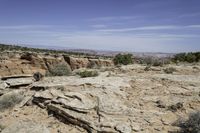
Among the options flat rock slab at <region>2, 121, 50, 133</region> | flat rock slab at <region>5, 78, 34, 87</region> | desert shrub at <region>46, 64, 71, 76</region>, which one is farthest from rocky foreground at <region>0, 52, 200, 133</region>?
desert shrub at <region>46, 64, 71, 76</region>

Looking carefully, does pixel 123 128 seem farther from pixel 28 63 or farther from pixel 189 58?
pixel 28 63

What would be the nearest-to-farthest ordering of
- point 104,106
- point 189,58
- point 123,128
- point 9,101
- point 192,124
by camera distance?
point 192,124, point 123,128, point 104,106, point 9,101, point 189,58

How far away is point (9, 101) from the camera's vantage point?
38.1 feet

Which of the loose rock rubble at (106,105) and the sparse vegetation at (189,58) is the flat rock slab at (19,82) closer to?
the loose rock rubble at (106,105)

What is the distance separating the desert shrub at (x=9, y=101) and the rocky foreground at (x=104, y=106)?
0.07 metres

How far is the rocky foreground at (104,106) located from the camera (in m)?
8.81

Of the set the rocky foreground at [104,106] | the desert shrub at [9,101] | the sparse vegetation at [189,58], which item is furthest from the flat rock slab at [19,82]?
the sparse vegetation at [189,58]

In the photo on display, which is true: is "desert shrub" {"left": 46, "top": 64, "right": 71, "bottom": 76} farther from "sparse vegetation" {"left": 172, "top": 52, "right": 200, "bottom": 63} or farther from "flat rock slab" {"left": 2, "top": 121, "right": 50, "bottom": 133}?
"sparse vegetation" {"left": 172, "top": 52, "right": 200, "bottom": 63}

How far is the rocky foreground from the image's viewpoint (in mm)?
8812

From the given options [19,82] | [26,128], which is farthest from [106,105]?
[19,82]

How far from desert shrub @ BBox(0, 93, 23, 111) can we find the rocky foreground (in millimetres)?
65

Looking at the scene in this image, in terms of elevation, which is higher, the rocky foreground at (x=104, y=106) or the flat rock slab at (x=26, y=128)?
the rocky foreground at (x=104, y=106)

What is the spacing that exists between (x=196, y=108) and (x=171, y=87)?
7.13 ft

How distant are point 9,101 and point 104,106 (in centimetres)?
446
